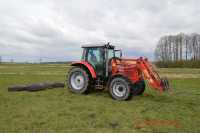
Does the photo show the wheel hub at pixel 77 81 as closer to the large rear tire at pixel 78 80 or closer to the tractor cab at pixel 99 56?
the large rear tire at pixel 78 80

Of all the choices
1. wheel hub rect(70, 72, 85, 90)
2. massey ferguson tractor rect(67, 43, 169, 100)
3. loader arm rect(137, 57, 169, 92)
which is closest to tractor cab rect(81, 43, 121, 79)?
massey ferguson tractor rect(67, 43, 169, 100)

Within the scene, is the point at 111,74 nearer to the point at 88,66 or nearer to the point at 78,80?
the point at 88,66

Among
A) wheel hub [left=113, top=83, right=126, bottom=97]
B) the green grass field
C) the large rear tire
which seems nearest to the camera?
the green grass field

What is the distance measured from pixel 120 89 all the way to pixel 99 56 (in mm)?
1774

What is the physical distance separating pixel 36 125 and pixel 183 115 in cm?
402

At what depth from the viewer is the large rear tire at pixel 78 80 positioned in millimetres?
12453

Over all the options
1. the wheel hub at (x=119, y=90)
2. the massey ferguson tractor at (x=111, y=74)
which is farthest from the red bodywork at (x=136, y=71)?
the wheel hub at (x=119, y=90)

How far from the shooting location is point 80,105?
990 cm

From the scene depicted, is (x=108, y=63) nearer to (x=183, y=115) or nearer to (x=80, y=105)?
→ (x=80, y=105)

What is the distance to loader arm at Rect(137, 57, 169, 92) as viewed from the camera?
10850 millimetres

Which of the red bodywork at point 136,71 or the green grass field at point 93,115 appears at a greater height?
the red bodywork at point 136,71

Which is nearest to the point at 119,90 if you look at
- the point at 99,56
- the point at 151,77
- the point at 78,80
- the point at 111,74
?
the point at 111,74

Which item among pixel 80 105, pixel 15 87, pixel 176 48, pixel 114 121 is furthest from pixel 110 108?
pixel 176 48

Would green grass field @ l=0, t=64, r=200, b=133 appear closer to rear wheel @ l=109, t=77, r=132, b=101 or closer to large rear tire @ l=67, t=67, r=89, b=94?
rear wheel @ l=109, t=77, r=132, b=101
